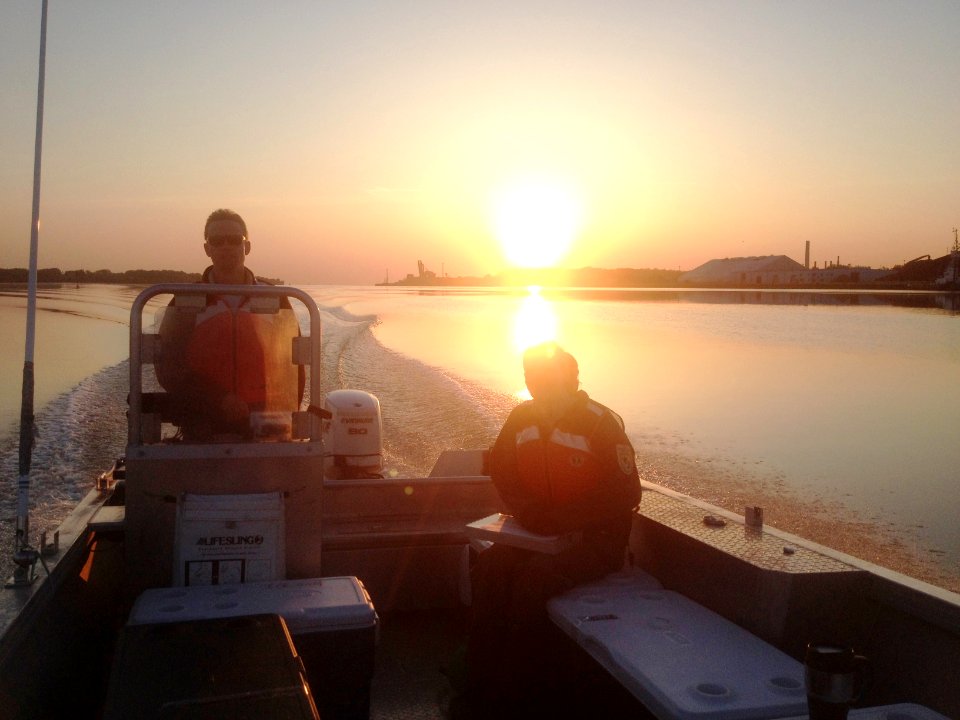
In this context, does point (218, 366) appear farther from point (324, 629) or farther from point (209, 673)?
point (209, 673)

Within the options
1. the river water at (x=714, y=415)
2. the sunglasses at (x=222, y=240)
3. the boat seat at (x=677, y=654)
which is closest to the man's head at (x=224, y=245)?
the sunglasses at (x=222, y=240)

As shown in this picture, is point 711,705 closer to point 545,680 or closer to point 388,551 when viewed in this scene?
point 545,680

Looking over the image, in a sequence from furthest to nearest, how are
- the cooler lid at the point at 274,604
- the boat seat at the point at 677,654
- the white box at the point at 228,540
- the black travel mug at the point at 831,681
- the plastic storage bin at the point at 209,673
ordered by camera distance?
1. the white box at the point at 228,540
2. the cooler lid at the point at 274,604
3. the boat seat at the point at 677,654
4. the plastic storage bin at the point at 209,673
5. the black travel mug at the point at 831,681

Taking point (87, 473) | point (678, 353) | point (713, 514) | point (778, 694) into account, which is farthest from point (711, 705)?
point (678, 353)

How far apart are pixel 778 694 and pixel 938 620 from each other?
0.52 metres

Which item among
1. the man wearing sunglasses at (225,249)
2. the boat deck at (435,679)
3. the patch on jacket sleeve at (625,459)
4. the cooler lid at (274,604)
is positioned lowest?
the boat deck at (435,679)

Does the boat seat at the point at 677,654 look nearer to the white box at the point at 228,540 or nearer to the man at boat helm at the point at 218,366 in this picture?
the white box at the point at 228,540

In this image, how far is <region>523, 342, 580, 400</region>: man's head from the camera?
3146mm

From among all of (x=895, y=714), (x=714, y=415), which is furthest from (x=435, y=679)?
(x=714, y=415)

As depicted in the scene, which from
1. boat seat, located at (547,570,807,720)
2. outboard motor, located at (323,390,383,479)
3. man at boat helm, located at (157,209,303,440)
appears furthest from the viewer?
outboard motor, located at (323,390,383,479)

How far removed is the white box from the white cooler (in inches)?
8.3

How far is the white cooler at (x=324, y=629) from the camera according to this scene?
252 cm

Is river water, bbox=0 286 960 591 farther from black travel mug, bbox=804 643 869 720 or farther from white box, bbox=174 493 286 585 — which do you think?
black travel mug, bbox=804 643 869 720

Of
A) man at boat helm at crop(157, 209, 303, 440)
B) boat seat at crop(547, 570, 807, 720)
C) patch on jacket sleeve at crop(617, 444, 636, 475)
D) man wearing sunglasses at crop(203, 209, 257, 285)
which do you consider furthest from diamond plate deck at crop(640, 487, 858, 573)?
man wearing sunglasses at crop(203, 209, 257, 285)
